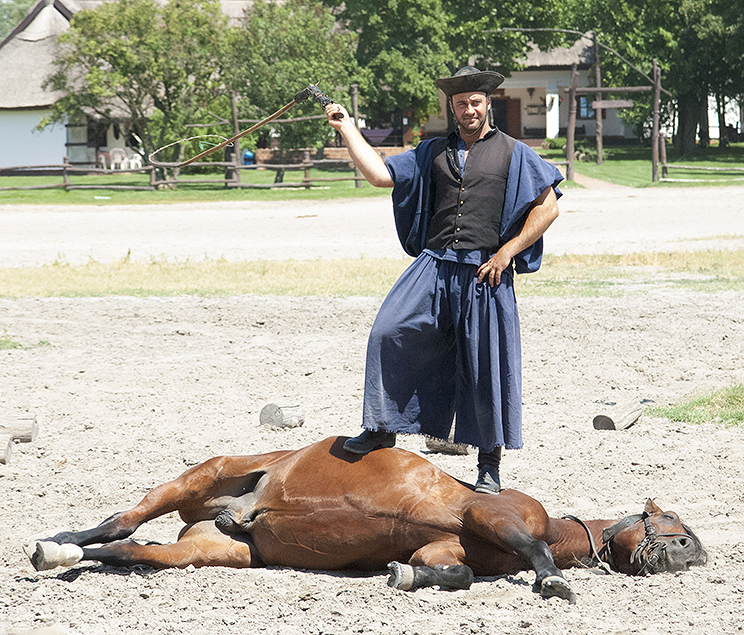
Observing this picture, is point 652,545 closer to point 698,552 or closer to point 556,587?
point 698,552

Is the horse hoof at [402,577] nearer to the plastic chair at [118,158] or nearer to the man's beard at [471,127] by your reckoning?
the man's beard at [471,127]

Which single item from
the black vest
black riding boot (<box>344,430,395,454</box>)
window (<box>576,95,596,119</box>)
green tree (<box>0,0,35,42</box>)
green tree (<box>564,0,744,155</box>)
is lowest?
black riding boot (<box>344,430,395,454</box>)

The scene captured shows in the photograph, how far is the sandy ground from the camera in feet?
11.2

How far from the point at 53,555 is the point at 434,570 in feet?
4.80

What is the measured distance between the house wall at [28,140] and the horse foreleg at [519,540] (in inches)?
1562

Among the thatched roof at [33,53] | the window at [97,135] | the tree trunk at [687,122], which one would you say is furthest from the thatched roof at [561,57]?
the window at [97,135]

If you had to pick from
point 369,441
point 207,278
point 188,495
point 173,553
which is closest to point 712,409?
point 369,441

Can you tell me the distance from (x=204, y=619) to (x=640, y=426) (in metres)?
3.58

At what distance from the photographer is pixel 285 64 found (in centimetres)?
3080

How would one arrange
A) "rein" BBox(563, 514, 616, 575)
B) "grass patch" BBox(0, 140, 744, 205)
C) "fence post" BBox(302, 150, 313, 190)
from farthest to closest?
"fence post" BBox(302, 150, 313, 190) → "grass patch" BBox(0, 140, 744, 205) → "rein" BBox(563, 514, 616, 575)

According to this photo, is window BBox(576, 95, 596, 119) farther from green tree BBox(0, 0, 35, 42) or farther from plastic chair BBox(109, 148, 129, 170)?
green tree BBox(0, 0, 35, 42)

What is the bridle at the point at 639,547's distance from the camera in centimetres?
366

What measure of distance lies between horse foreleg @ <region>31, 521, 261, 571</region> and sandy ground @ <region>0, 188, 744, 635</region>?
72mm

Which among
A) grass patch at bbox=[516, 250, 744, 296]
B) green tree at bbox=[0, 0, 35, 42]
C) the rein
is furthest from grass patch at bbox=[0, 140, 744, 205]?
green tree at bbox=[0, 0, 35, 42]
